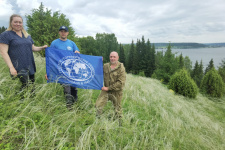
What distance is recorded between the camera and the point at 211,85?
10172 mm

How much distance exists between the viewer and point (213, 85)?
999 cm

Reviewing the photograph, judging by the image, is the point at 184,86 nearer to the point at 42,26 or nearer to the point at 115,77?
the point at 115,77

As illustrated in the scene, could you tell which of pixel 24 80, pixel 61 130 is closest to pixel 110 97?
pixel 61 130

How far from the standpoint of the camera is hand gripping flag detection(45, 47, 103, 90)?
2.95 m

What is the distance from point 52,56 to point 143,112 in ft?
9.87

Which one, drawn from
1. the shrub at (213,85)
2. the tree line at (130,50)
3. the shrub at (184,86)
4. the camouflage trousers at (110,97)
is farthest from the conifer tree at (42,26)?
the shrub at (213,85)

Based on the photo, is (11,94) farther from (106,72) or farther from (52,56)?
(106,72)

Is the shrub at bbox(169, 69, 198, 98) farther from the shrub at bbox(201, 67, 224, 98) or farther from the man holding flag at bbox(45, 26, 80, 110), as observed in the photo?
the man holding flag at bbox(45, 26, 80, 110)

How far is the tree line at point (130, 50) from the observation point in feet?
32.3

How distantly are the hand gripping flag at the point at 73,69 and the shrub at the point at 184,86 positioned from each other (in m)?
7.14

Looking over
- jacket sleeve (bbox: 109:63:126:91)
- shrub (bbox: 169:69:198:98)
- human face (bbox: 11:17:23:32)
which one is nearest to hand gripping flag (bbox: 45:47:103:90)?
jacket sleeve (bbox: 109:63:126:91)

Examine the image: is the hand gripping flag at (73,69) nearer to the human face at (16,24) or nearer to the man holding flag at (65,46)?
the man holding flag at (65,46)

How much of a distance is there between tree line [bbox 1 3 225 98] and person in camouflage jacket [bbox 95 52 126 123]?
720cm

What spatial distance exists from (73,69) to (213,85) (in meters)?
11.5
